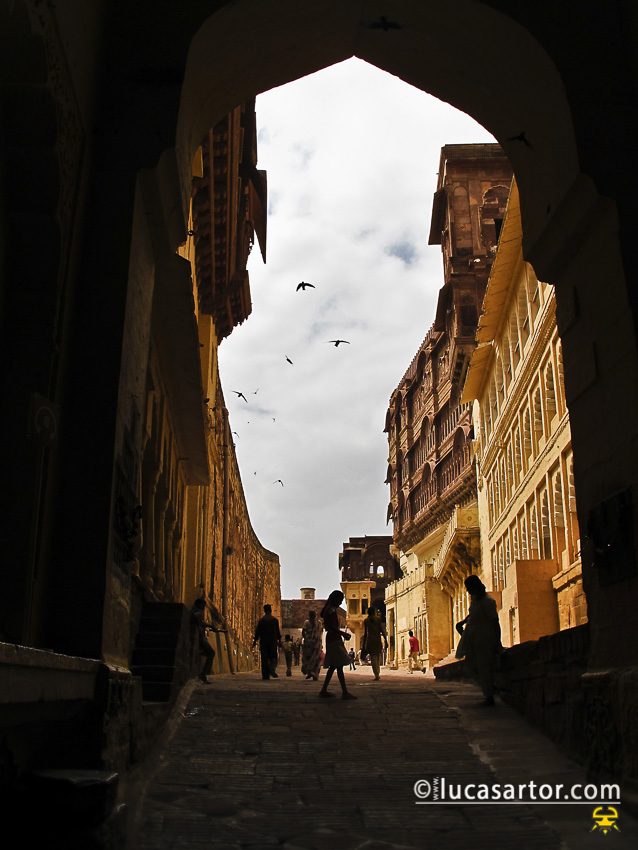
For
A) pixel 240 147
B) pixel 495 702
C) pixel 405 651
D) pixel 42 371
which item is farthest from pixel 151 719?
pixel 405 651

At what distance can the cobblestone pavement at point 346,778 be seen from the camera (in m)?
4.05

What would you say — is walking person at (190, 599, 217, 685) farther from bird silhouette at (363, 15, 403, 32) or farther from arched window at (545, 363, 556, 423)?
arched window at (545, 363, 556, 423)

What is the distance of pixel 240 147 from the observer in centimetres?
1819

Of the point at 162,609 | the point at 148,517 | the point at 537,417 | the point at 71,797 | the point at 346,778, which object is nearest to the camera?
the point at 71,797

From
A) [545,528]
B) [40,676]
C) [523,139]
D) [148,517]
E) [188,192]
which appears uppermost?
[523,139]

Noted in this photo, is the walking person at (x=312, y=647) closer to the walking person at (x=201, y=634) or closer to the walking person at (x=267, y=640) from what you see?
the walking person at (x=267, y=640)

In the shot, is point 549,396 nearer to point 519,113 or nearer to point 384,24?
point 519,113

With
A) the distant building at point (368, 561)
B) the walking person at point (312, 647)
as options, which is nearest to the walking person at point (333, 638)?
the walking person at point (312, 647)

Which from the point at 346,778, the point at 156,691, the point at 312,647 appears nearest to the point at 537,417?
the point at 312,647

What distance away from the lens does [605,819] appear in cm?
421

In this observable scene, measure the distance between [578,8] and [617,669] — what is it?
5161 mm

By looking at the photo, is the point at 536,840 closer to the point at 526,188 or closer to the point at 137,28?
Result: the point at 526,188

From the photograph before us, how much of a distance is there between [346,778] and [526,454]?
1383cm

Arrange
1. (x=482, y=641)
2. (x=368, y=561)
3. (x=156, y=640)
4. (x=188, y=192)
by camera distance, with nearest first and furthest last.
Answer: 1. (x=188, y=192)
2. (x=482, y=641)
3. (x=156, y=640)
4. (x=368, y=561)
